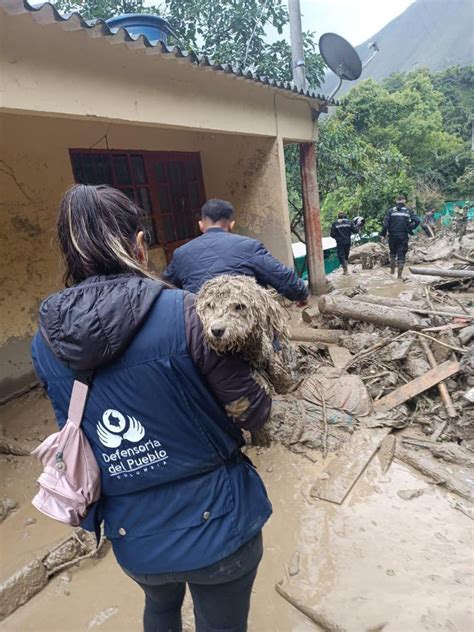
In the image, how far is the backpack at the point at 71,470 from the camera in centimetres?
116

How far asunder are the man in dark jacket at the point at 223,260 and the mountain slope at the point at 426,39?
361 feet

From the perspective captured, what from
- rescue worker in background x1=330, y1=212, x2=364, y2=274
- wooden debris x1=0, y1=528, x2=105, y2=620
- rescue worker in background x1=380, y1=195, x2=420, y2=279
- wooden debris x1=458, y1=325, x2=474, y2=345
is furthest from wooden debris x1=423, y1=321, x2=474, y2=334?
rescue worker in background x1=330, y1=212, x2=364, y2=274

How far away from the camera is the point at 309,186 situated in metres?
7.73

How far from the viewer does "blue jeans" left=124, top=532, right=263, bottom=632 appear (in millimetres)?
1223

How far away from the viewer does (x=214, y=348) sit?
1.08 meters

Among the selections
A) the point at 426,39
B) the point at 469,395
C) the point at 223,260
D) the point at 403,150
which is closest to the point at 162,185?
the point at 223,260

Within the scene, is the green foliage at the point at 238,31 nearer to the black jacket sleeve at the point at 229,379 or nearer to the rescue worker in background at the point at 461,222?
the rescue worker in background at the point at 461,222

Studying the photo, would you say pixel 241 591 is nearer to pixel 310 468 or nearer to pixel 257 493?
pixel 257 493

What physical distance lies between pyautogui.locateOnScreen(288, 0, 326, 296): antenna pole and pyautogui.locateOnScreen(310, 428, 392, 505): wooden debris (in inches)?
182

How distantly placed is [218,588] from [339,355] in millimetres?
4058

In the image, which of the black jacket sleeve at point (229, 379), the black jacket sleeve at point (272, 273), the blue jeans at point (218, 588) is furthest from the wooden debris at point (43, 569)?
the black jacket sleeve at point (272, 273)

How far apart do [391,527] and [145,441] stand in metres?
2.36

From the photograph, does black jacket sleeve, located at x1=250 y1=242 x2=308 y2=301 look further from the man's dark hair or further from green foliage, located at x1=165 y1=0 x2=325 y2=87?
green foliage, located at x1=165 y1=0 x2=325 y2=87

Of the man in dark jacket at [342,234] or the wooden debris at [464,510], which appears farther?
the man in dark jacket at [342,234]
